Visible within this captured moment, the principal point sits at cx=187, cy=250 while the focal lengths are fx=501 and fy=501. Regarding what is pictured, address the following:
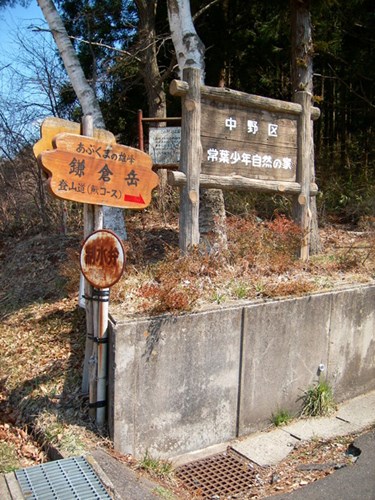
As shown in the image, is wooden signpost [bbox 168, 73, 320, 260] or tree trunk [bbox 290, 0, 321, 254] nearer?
wooden signpost [bbox 168, 73, 320, 260]

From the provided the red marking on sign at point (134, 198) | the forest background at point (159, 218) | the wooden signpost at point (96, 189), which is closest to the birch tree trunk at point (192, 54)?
the forest background at point (159, 218)

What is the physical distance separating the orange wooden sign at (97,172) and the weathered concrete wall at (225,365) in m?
1.01

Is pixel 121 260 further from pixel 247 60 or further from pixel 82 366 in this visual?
pixel 247 60

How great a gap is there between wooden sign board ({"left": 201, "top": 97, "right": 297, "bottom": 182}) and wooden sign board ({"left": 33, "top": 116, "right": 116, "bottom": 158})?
1682mm

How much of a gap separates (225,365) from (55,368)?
1.57 m

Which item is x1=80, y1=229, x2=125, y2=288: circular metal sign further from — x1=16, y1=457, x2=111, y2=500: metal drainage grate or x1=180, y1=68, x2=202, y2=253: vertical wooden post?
x1=180, y1=68, x2=202, y2=253: vertical wooden post

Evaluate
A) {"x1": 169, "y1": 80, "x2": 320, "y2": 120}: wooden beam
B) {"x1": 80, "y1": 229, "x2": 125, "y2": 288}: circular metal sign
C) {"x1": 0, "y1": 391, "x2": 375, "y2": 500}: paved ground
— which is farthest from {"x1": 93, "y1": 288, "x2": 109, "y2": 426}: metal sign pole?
{"x1": 169, "y1": 80, "x2": 320, "y2": 120}: wooden beam

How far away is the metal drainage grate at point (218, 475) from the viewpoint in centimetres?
395

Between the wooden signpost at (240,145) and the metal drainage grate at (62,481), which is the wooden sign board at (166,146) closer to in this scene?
the wooden signpost at (240,145)

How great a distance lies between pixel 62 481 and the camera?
3307 mm

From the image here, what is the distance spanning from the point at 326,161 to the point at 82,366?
1122 cm

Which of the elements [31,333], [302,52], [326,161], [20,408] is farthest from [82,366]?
[326,161]

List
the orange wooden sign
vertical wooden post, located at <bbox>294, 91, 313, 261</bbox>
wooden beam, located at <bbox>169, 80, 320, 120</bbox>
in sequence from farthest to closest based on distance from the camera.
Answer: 1. vertical wooden post, located at <bbox>294, 91, 313, 261</bbox>
2. wooden beam, located at <bbox>169, 80, 320, 120</bbox>
3. the orange wooden sign

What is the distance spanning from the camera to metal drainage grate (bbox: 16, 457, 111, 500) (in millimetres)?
3174
